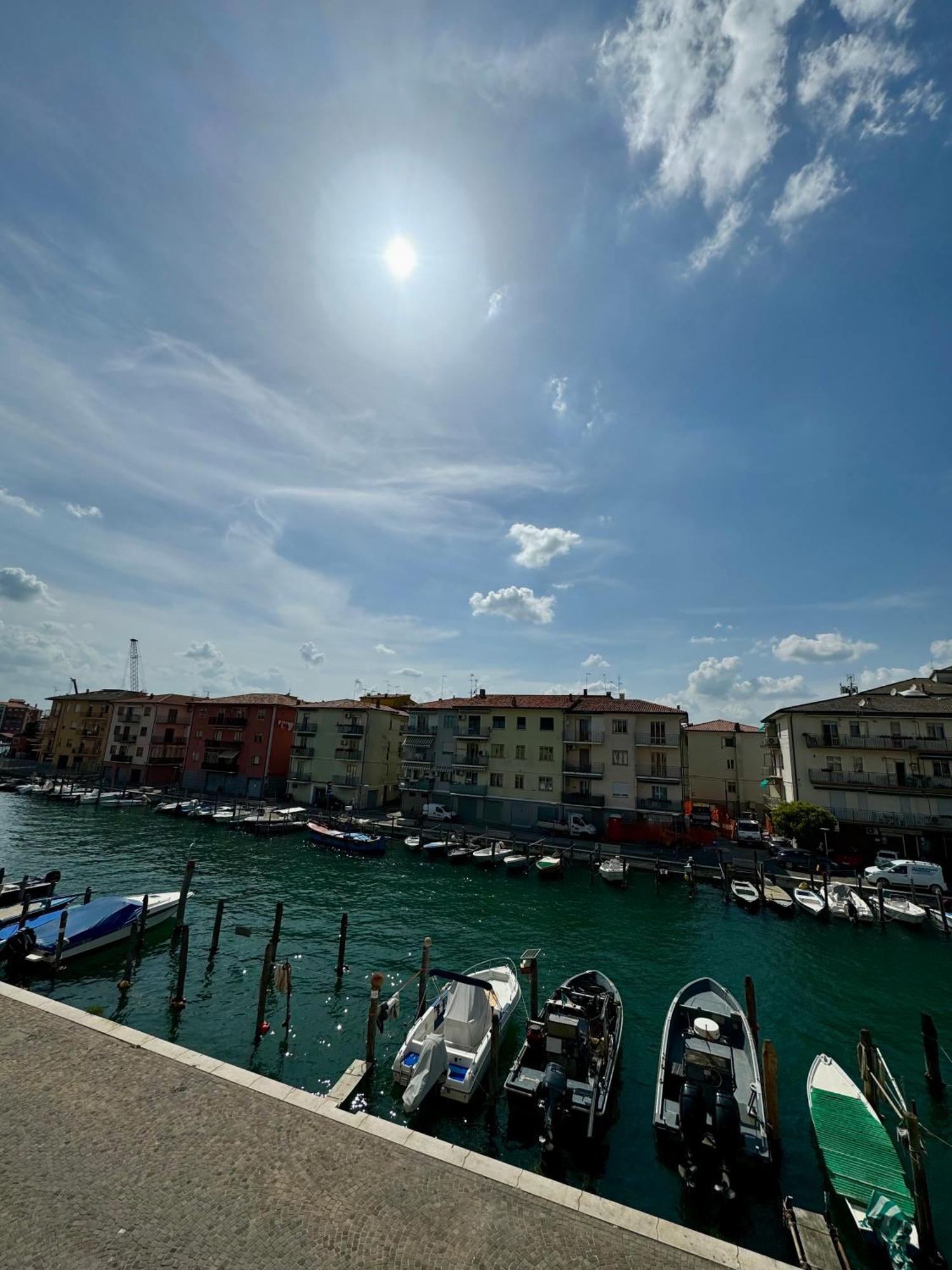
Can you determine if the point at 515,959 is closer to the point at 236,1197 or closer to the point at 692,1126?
the point at 692,1126

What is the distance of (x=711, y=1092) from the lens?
13.6 metres

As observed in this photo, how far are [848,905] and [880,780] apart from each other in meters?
18.0

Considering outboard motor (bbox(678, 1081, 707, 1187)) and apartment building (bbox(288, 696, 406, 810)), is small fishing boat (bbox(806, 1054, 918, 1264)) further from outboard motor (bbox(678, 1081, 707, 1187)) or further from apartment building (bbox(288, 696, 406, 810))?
apartment building (bbox(288, 696, 406, 810))

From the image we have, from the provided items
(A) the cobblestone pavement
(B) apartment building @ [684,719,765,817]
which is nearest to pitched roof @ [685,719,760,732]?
(B) apartment building @ [684,719,765,817]

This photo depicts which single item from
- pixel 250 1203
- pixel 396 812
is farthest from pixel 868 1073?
pixel 396 812

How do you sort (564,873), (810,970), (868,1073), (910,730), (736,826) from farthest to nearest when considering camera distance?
(736,826), (910,730), (564,873), (810,970), (868,1073)

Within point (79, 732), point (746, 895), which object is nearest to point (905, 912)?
point (746, 895)

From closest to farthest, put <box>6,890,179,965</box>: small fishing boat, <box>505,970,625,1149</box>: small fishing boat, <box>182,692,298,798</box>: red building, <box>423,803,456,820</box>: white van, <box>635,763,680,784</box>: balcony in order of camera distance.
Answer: <box>505,970,625,1149</box>: small fishing boat, <box>6,890,179,965</box>: small fishing boat, <box>635,763,680,784</box>: balcony, <box>423,803,456,820</box>: white van, <box>182,692,298,798</box>: red building

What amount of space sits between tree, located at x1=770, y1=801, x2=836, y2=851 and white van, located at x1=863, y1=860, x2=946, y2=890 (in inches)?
176

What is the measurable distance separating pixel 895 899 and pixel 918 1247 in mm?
31188

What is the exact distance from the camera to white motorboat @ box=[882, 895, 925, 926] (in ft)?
104

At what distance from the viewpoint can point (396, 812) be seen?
63.8m

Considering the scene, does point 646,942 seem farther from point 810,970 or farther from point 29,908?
point 29,908

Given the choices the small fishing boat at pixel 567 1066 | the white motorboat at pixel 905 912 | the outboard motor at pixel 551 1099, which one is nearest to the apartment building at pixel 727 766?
the white motorboat at pixel 905 912
